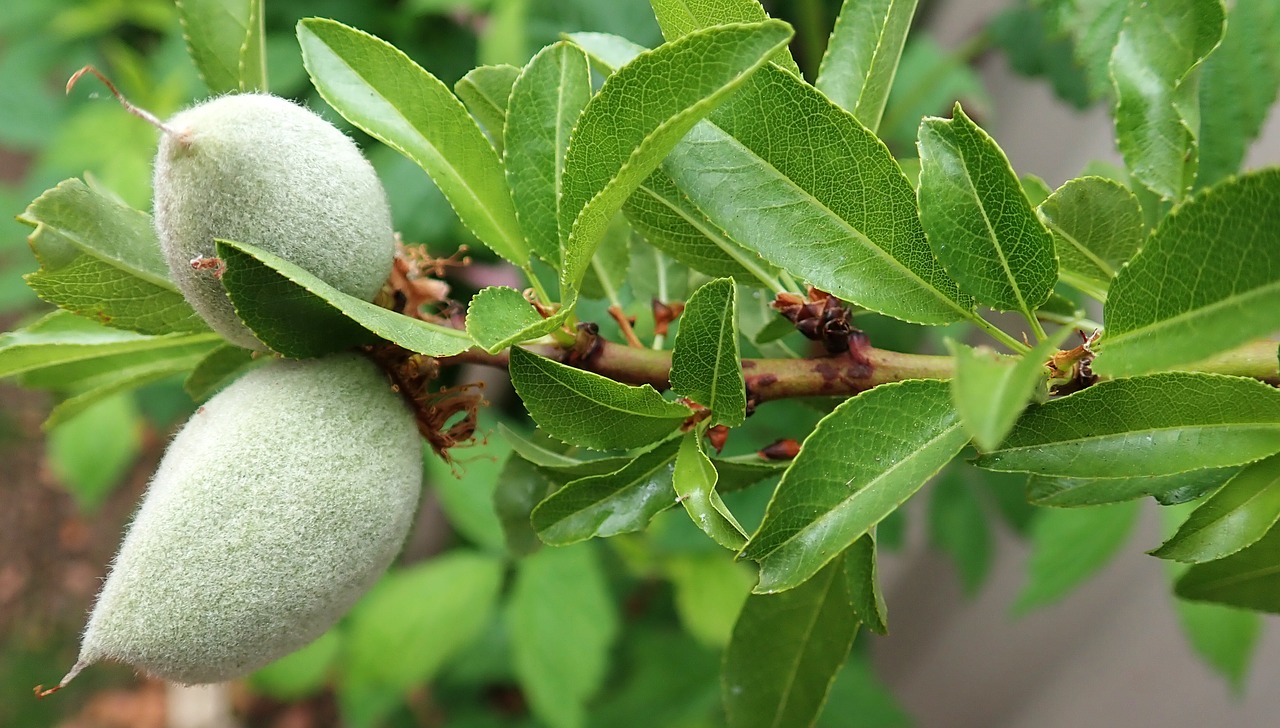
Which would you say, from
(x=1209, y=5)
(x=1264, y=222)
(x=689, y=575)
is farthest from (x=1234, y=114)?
(x=689, y=575)

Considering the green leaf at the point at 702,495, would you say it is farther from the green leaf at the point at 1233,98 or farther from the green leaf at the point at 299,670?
the green leaf at the point at 299,670

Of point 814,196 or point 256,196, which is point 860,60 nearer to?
point 814,196

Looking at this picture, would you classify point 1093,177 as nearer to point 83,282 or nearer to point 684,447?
point 684,447

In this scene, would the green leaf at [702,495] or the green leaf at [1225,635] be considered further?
the green leaf at [1225,635]

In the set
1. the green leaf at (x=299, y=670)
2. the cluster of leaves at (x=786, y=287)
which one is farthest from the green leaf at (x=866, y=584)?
the green leaf at (x=299, y=670)

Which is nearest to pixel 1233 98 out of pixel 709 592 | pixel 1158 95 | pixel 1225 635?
pixel 1158 95

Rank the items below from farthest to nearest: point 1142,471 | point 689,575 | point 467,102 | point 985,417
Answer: point 689,575, point 467,102, point 1142,471, point 985,417
